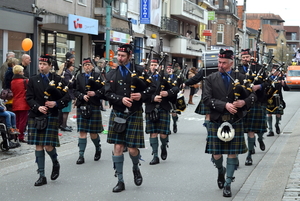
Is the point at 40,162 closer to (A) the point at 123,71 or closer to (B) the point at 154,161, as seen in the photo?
(A) the point at 123,71

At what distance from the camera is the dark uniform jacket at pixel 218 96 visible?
267 inches

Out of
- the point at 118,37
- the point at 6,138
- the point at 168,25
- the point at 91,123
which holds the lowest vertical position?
the point at 6,138

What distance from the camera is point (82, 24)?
23.0 meters

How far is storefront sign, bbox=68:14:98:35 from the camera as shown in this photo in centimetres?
2194

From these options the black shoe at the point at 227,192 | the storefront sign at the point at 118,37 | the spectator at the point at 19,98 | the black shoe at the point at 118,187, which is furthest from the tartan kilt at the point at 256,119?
the storefront sign at the point at 118,37

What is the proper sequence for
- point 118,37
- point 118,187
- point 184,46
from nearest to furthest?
1. point 118,187
2. point 118,37
3. point 184,46

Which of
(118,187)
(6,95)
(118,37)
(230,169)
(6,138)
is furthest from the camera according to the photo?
(118,37)

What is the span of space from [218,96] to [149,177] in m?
1.90

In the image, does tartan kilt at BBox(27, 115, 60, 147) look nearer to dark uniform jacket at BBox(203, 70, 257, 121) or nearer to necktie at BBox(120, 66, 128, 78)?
necktie at BBox(120, 66, 128, 78)

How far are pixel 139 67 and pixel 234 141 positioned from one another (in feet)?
5.21

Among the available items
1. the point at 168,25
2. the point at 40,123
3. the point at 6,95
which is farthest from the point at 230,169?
the point at 168,25

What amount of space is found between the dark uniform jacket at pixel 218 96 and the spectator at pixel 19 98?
5.48 metres

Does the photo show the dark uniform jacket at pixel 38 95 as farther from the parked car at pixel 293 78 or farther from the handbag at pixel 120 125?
the parked car at pixel 293 78

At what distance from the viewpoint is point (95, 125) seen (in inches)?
368
